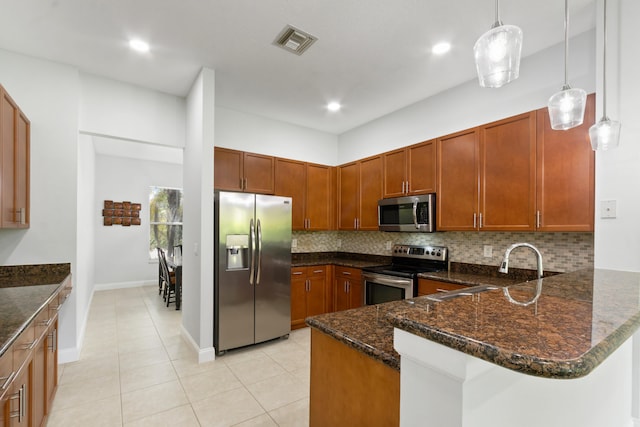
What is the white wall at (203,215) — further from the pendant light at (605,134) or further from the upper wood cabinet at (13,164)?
the pendant light at (605,134)

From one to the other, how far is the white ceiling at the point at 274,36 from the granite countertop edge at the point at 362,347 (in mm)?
2080

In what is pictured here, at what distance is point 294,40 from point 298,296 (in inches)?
112

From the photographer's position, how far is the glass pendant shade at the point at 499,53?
3.67 ft

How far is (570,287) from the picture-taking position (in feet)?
4.35

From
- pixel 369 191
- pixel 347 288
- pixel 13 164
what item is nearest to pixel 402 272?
pixel 347 288

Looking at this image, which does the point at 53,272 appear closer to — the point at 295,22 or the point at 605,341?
the point at 295,22

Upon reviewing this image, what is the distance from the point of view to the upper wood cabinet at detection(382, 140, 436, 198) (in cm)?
326

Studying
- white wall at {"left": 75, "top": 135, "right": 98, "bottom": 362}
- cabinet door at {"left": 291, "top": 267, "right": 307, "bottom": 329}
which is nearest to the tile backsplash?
cabinet door at {"left": 291, "top": 267, "right": 307, "bottom": 329}

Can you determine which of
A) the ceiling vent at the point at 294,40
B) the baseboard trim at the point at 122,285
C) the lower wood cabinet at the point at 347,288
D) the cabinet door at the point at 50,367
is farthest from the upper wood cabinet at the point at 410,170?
the baseboard trim at the point at 122,285

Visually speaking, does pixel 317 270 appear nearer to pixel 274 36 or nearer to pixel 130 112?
pixel 274 36

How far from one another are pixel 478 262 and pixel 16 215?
4087 mm

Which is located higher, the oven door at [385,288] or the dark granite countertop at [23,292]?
the dark granite countertop at [23,292]

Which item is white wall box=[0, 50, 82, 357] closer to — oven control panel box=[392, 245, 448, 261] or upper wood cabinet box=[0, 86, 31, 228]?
upper wood cabinet box=[0, 86, 31, 228]

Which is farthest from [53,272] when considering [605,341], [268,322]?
[605,341]
